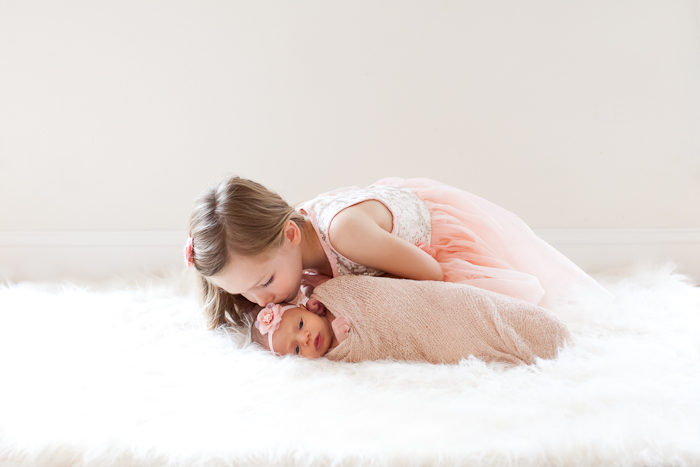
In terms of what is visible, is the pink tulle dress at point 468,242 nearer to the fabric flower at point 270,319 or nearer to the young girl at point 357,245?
the young girl at point 357,245

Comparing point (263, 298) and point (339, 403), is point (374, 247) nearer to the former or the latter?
point (263, 298)

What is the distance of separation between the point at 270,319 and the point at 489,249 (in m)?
0.59

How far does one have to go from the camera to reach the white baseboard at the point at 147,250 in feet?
6.20

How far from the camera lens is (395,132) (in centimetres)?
186

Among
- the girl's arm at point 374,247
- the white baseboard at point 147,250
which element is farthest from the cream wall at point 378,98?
the girl's arm at point 374,247

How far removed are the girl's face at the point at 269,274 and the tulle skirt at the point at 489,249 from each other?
0.36m

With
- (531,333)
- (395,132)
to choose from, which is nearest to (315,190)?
(395,132)

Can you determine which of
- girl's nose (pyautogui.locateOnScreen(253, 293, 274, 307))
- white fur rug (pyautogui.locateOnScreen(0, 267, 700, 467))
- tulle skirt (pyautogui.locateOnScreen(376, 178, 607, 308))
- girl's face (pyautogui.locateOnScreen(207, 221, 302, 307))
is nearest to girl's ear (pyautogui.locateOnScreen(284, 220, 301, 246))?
girl's face (pyautogui.locateOnScreen(207, 221, 302, 307))

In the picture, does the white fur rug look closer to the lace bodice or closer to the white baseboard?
the lace bodice

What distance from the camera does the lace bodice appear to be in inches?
47.4

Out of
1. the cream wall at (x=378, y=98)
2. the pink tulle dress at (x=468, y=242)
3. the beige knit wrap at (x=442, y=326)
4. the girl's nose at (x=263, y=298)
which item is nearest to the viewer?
the beige knit wrap at (x=442, y=326)

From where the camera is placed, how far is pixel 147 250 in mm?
1974

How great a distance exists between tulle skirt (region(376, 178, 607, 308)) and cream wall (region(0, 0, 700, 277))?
50cm

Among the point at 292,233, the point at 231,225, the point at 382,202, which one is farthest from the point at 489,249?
the point at 231,225
